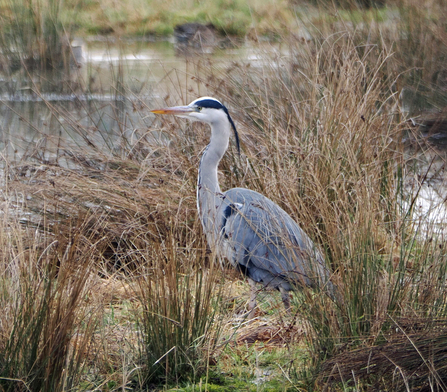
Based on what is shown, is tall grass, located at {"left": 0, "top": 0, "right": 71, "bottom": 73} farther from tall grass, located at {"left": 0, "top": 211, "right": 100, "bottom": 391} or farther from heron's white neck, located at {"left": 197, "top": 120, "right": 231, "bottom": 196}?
tall grass, located at {"left": 0, "top": 211, "right": 100, "bottom": 391}

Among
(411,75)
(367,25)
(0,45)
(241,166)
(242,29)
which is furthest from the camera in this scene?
(242,29)

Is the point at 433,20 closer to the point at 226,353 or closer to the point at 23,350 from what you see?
the point at 226,353

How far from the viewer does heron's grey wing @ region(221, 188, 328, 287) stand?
8.07 feet

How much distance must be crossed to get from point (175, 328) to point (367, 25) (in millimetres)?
4099

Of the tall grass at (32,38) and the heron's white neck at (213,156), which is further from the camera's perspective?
the tall grass at (32,38)

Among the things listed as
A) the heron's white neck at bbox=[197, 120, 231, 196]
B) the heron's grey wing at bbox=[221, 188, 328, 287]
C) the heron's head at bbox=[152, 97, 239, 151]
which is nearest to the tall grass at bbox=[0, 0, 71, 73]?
the heron's head at bbox=[152, 97, 239, 151]

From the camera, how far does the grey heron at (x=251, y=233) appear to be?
2357mm

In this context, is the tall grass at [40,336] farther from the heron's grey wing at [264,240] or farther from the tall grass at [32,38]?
the tall grass at [32,38]

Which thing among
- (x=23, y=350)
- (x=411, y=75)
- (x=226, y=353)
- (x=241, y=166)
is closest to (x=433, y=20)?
(x=411, y=75)

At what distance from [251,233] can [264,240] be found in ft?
1.53

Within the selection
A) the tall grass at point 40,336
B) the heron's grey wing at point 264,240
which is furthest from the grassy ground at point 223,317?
the heron's grey wing at point 264,240

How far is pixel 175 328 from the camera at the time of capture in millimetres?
2135

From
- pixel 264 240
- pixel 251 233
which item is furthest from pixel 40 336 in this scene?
pixel 251 233

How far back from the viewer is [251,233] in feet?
9.60
